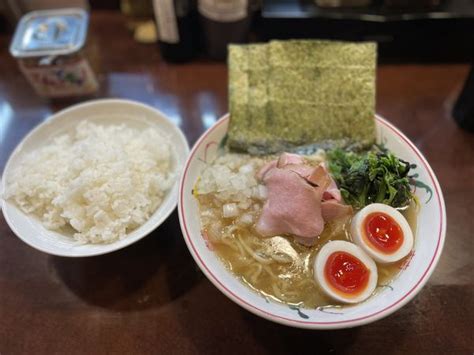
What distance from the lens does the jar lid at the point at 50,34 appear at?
187 centimetres

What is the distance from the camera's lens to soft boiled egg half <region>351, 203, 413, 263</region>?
1.29 meters

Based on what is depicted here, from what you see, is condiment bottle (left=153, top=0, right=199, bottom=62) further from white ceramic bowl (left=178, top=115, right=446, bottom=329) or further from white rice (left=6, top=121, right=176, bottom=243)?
white ceramic bowl (left=178, top=115, right=446, bottom=329)

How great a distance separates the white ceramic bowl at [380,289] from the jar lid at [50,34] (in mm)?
972

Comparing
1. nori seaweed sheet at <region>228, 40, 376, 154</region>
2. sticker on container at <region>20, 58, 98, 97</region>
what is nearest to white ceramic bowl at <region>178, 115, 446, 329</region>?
nori seaweed sheet at <region>228, 40, 376, 154</region>

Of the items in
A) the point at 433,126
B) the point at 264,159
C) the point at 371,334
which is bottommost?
the point at 371,334

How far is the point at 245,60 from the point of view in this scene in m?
1.76

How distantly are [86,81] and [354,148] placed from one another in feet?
4.83

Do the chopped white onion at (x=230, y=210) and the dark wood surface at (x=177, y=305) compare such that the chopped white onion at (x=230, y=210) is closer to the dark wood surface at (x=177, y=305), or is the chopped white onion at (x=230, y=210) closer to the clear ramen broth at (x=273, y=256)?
the clear ramen broth at (x=273, y=256)

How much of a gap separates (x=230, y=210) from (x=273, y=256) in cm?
24

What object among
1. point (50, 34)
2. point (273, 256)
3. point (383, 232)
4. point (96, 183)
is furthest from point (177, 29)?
point (383, 232)

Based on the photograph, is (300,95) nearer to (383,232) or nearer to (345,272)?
(383,232)

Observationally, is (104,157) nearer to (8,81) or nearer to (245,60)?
(245,60)

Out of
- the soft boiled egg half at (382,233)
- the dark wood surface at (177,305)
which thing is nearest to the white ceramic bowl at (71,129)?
the dark wood surface at (177,305)

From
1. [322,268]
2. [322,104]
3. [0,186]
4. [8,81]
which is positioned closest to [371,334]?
[322,268]
